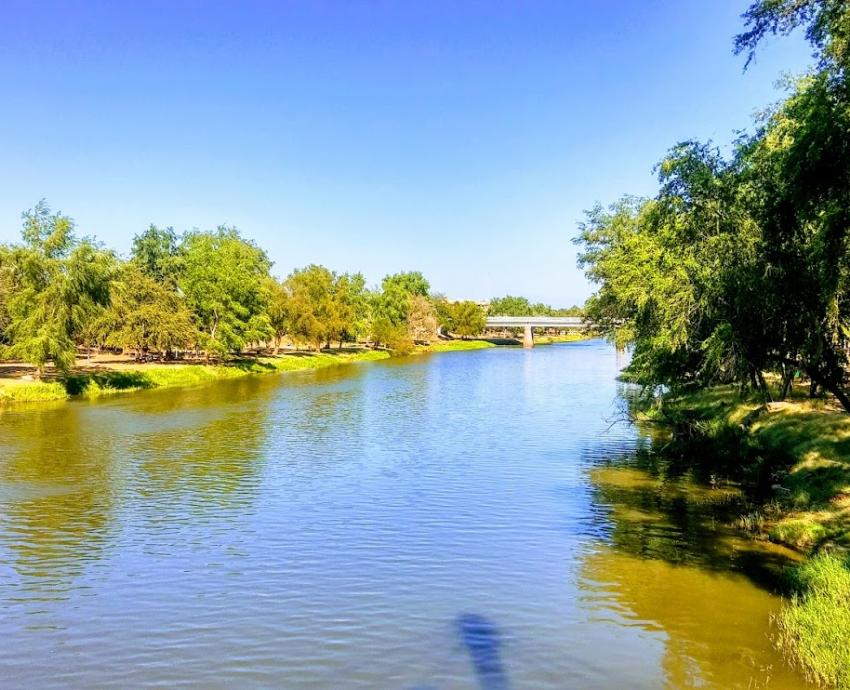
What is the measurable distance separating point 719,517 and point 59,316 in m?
46.7

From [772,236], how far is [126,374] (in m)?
55.8

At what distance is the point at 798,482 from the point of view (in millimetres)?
20797

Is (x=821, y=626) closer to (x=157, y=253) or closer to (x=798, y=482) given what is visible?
(x=798, y=482)

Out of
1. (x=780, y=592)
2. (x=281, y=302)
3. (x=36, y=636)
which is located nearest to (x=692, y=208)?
(x=780, y=592)

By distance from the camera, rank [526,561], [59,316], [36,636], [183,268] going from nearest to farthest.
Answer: [36,636] < [526,561] < [59,316] < [183,268]

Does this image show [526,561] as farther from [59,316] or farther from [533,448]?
[59,316]

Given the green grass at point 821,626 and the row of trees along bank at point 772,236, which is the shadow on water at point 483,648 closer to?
the green grass at point 821,626

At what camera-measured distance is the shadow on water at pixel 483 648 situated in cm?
1090

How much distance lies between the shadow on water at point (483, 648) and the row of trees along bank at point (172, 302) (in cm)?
4444

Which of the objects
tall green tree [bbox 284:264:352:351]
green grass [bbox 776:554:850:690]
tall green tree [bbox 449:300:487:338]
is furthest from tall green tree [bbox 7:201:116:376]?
tall green tree [bbox 449:300:487:338]

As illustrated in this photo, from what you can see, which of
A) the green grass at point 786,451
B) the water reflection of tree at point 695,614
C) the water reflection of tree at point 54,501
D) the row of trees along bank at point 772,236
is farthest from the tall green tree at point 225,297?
the water reflection of tree at point 695,614

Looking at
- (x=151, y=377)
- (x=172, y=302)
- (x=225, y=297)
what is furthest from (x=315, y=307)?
(x=151, y=377)

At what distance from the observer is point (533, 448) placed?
31.5 m

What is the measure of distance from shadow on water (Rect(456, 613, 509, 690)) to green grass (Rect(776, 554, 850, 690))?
5.16m
